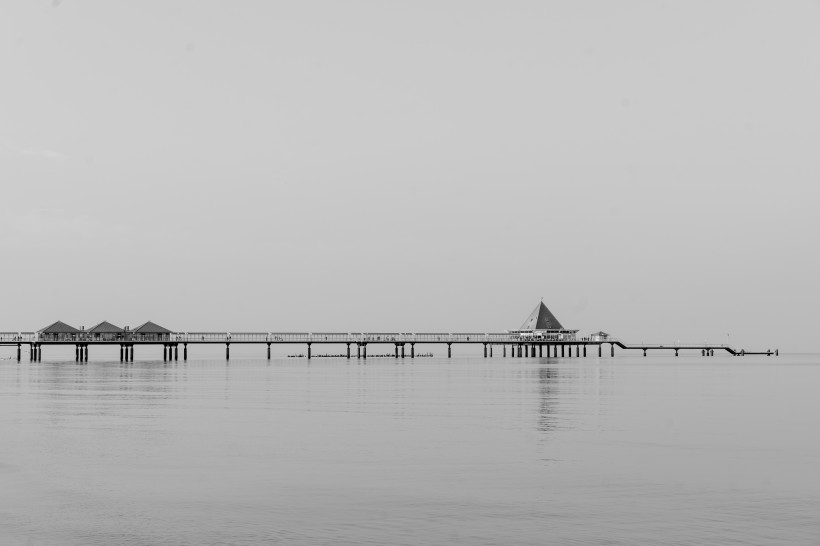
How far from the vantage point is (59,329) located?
10869 cm

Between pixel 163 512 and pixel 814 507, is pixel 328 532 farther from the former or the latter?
pixel 814 507

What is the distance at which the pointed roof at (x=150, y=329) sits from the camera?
367ft

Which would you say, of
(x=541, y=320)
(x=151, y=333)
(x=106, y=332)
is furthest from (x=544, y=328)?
(x=106, y=332)

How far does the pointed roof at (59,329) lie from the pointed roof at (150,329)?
716cm

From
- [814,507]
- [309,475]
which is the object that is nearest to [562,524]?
[814,507]

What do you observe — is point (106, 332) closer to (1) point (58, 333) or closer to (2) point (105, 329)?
(2) point (105, 329)

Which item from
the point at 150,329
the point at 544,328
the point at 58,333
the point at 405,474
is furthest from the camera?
the point at 544,328

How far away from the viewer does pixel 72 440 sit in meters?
24.9

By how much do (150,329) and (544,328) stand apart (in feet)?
200

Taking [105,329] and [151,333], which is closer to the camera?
[105,329]

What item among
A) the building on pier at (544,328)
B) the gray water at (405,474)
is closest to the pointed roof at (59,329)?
the building on pier at (544,328)

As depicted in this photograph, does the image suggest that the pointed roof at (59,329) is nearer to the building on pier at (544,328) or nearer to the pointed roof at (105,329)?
the pointed roof at (105,329)

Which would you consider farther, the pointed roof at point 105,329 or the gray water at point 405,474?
the pointed roof at point 105,329

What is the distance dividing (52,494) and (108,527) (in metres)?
3.28
